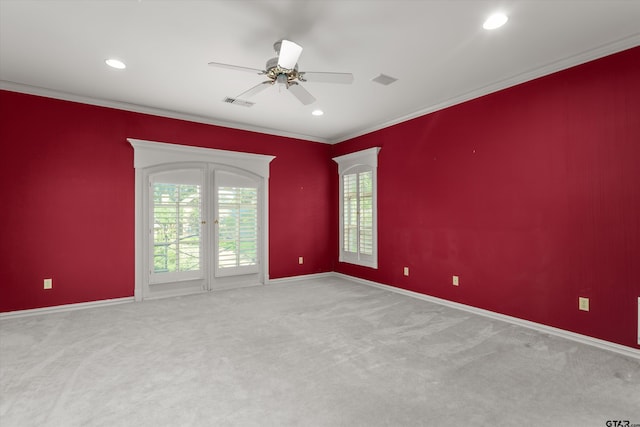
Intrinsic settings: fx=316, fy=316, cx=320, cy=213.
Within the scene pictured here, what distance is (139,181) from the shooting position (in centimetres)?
437

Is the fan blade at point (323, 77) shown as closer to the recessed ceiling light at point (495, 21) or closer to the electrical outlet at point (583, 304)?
the recessed ceiling light at point (495, 21)

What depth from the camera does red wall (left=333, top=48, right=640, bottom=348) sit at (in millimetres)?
2701

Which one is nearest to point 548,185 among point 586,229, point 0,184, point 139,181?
point 586,229

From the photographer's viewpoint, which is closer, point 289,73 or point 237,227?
point 289,73

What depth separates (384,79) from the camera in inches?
137

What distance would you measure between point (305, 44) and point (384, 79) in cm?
110

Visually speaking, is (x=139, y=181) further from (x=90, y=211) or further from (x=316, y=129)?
(x=316, y=129)

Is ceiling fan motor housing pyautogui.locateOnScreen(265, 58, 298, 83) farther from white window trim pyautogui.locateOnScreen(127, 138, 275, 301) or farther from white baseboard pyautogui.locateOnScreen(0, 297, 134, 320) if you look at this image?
white baseboard pyautogui.locateOnScreen(0, 297, 134, 320)

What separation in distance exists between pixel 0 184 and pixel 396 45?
4533mm

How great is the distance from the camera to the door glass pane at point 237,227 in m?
4.96

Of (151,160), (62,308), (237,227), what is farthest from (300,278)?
(62,308)

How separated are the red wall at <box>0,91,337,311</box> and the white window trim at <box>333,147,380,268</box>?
7.76ft

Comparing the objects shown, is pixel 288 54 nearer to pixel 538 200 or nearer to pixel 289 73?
pixel 289 73

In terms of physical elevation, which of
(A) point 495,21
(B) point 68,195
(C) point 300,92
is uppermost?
(A) point 495,21
